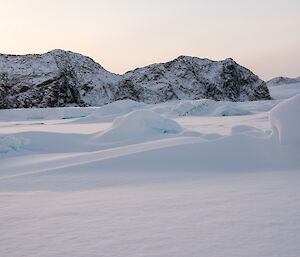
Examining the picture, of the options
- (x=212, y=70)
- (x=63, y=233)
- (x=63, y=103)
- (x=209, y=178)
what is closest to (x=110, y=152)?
(x=209, y=178)

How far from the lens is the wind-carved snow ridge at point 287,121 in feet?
9.11

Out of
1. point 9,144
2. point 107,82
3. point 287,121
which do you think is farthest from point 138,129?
point 107,82

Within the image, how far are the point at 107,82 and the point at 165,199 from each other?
80.2 ft

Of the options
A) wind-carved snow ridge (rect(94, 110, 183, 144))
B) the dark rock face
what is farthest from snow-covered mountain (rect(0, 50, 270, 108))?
wind-carved snow ridge (rect(94, 110, 183, 144))

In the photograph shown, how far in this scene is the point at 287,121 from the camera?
2.88 m

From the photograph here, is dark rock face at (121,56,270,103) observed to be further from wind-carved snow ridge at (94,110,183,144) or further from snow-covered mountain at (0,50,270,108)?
wind-carved snow ridge at (94,110,183,144)

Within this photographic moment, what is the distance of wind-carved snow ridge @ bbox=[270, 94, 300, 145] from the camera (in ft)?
9.11

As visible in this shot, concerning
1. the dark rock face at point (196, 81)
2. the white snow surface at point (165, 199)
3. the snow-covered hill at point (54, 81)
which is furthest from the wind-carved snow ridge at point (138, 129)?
the dark rock face at point (196, 81)

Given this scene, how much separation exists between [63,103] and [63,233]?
2198 centimetres

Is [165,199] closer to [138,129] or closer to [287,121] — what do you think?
[287,121]

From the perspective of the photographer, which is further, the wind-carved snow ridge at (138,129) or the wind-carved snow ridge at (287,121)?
the wind-carved snow ridge at (138,129)

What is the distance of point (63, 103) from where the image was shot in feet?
74.1

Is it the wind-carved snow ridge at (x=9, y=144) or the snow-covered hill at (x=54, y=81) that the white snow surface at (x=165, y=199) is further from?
the snow-covered hill at (x=54, y=81)

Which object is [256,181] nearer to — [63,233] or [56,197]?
[56,197]
